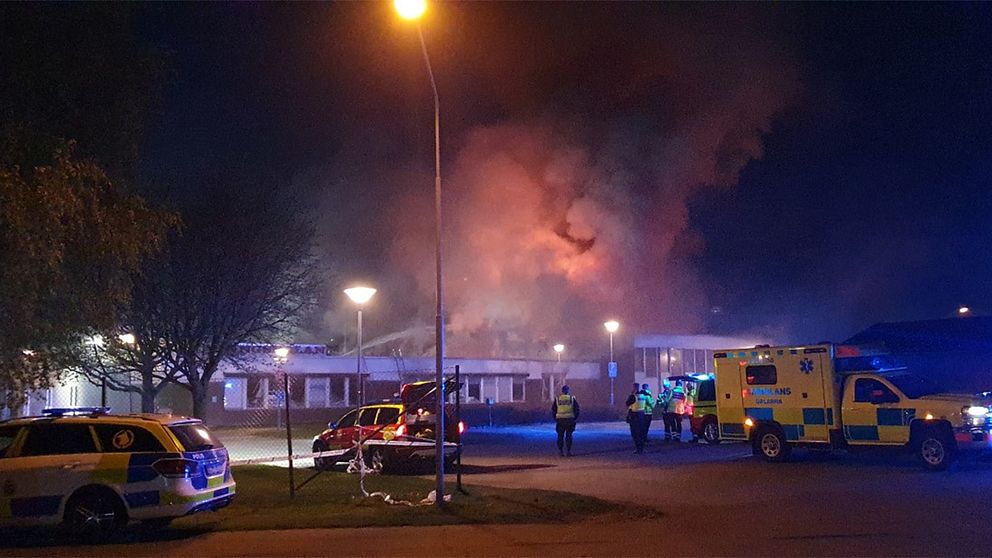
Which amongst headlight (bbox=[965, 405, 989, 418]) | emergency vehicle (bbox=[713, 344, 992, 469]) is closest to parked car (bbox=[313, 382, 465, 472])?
emergency vehicle (bbox=[713, 344, 992, 469])

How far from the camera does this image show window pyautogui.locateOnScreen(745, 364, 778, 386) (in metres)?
19.3

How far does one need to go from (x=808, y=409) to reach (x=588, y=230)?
25852 mm

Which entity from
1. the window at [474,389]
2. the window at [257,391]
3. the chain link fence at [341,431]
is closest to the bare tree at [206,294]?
the chain link fence at [341,431]

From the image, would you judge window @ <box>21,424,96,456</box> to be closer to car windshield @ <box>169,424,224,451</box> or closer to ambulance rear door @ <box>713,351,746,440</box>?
car windshield @ <box>169,424,224,451</box>

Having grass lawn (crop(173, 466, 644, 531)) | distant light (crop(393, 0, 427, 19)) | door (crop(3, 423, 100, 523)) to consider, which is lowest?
grass lawn (crop(173, 466, 644, 531))

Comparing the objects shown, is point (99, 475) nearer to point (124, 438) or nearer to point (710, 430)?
point (124, 438)

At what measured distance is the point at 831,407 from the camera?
18141 millimetres

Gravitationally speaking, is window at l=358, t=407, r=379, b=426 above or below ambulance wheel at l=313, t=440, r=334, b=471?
above

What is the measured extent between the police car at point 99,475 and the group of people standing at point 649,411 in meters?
13.6

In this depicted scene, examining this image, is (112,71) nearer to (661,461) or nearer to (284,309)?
(284,309)

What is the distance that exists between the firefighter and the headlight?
10419 millimetres

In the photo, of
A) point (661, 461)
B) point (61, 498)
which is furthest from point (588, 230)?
point (61, 498)

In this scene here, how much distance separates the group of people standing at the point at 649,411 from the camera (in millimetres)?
22266

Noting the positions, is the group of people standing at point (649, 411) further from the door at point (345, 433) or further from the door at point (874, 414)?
the door at point (345, 433)
